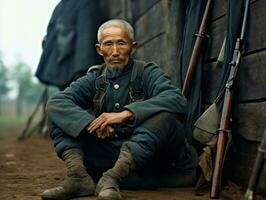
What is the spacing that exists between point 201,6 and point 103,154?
1585mm

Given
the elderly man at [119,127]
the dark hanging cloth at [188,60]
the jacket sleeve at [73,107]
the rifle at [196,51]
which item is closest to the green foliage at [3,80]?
the dark hanging cloth at [188,60]

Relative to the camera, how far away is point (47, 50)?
6434 mm

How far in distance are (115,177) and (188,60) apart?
62.7 inches

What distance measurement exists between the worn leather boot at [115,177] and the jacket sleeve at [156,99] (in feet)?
0.74

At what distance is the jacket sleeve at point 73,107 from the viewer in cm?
272

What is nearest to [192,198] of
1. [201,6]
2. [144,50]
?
[201,6]

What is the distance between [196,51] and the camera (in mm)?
3578

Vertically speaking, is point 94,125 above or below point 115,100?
below

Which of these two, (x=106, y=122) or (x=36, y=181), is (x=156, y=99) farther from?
(x=36, y=181)

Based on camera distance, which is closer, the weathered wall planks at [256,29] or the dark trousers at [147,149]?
the dark trousers at [147,149]

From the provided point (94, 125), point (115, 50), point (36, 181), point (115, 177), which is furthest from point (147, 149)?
point (36, 181)

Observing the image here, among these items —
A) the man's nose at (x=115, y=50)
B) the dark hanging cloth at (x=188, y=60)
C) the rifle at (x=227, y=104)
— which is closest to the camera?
the rifle at (x=227, y=104)

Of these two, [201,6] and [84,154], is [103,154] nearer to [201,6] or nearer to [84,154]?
[84,154]

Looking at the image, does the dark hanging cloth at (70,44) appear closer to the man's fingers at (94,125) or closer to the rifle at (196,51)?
the rifle at (196,51)
